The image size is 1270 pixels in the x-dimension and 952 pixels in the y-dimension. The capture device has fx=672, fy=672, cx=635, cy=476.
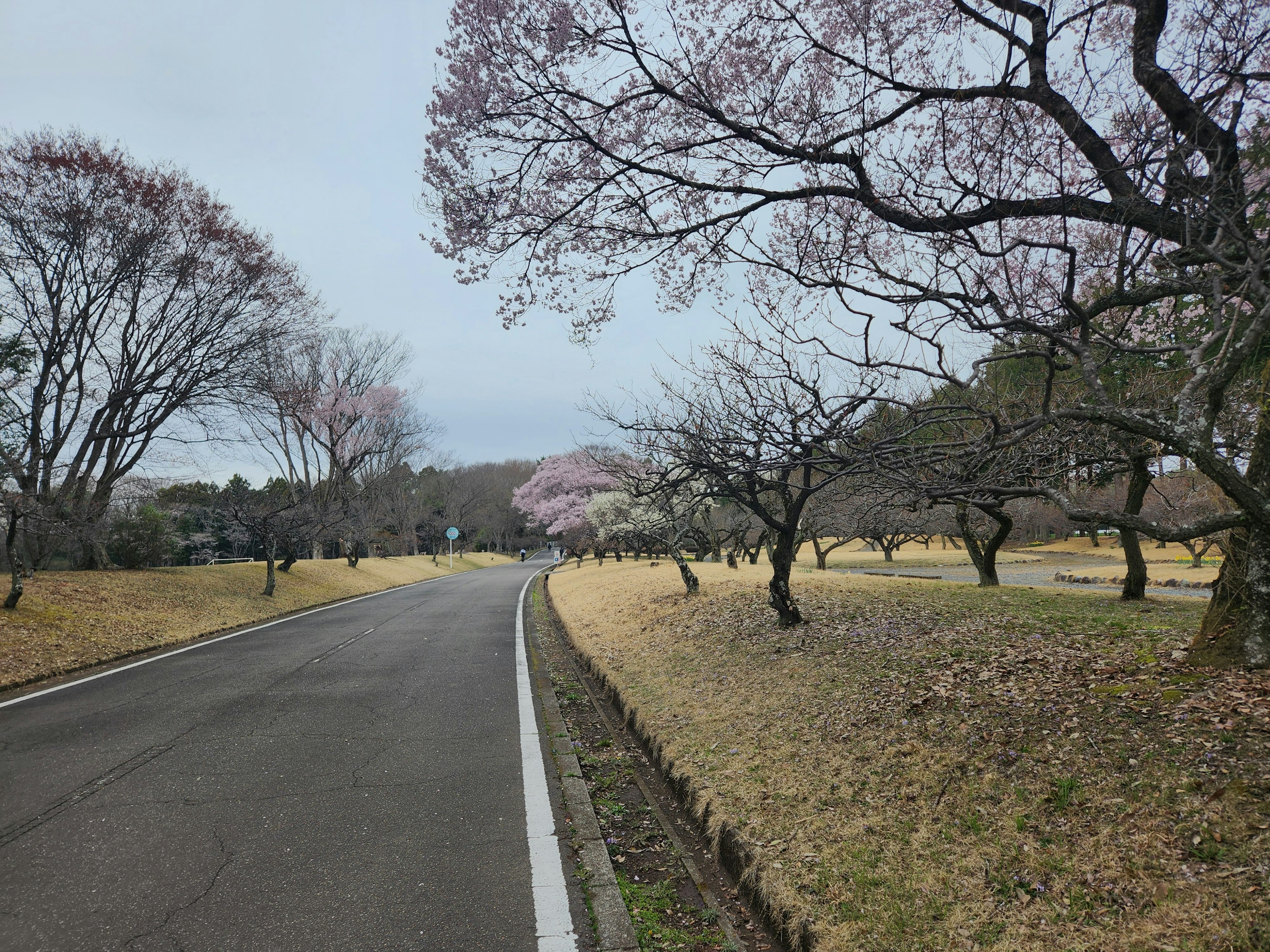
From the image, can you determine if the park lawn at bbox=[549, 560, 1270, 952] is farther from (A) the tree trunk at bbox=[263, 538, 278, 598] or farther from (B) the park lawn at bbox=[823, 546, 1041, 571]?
(B) the park lawn at bbox=[823, 546, 1041, 571]

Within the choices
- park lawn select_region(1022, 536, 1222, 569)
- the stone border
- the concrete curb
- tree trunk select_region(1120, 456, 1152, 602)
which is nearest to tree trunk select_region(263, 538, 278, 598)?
the concrete curb

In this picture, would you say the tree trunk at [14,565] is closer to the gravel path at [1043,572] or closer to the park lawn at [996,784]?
the park lawn at [996,784]

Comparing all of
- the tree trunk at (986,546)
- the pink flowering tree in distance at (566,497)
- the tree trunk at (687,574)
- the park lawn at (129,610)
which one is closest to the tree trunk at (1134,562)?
the tree trunk at (986,546)

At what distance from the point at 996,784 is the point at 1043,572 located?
3027 cm

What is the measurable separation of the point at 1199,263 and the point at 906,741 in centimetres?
423

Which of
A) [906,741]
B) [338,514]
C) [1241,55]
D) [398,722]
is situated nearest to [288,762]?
[398,722]

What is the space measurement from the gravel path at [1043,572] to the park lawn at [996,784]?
591 inches

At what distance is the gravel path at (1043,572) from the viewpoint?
21.0 m

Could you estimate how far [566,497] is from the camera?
168 ft

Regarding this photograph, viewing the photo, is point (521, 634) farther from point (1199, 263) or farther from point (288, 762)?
point (1199, 263)

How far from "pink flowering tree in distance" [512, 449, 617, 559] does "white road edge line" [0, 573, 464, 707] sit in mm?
19375

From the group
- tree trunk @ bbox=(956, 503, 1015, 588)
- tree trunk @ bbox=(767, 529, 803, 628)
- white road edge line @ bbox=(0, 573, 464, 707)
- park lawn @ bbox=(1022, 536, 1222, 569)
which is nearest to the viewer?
white road edge line @ bbox=(0, 573, 464, 707)

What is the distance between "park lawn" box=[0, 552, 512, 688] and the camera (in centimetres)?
1031

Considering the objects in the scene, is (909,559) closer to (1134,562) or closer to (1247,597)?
(1134,562)
